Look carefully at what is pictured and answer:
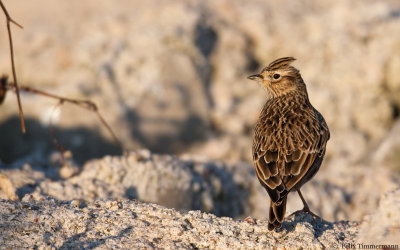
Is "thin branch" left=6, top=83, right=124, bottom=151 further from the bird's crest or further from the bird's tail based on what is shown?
the bird's tail

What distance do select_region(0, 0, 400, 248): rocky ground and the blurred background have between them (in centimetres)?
2

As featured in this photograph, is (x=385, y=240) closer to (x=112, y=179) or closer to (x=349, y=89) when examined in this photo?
(x=112, y=179)

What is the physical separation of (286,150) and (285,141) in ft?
0.36

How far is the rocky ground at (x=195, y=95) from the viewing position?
6.36 m

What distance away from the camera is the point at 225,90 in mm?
9648

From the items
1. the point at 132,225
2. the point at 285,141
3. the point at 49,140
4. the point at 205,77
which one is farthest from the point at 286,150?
the point at 205,77

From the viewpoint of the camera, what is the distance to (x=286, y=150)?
4.93 m

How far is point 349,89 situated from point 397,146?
1.45 m

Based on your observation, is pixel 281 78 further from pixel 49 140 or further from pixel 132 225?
pixel 49 140

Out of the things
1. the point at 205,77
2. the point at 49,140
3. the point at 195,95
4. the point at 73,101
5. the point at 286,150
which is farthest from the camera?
the point at 205,77

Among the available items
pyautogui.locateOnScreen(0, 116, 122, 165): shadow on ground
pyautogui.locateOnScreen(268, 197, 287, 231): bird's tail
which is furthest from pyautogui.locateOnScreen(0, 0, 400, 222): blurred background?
pyautogui.locateOnScreen(268, 197, 287, 231): bird's tail

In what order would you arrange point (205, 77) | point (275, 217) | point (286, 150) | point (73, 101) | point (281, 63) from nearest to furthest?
point (275, 217) < point (286, 150) < point (73, 101) < point (281, 63) < point (205, 77)

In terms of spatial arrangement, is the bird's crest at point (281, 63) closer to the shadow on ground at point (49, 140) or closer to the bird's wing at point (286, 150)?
the bird's wing at point (286, 150)

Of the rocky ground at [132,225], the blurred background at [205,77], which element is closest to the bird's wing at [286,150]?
the rocky ground at [132,225]
